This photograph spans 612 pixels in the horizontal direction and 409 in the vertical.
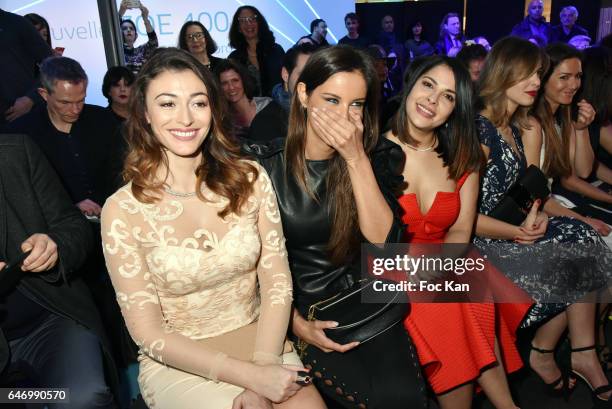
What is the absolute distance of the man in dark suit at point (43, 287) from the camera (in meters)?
1.69

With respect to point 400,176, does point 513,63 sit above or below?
above

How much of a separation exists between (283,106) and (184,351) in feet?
7.05

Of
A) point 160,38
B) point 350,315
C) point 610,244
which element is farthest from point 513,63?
point 160,38

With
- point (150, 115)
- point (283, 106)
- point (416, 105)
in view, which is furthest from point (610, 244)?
point (150, 115)

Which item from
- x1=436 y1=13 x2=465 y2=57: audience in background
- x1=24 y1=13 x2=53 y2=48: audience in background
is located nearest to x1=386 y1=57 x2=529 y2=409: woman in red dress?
x1=24 y1=13 x2=53 y2=48: audience in background

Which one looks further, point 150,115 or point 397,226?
point 397,226

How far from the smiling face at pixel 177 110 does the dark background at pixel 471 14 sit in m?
9.12

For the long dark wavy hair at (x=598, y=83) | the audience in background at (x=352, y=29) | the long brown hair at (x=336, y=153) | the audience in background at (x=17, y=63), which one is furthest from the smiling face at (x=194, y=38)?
the audience in background at (x=352, y=29)

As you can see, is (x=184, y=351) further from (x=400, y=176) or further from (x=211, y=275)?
(x=400, y=176)

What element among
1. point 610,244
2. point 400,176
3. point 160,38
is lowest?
point 610,244

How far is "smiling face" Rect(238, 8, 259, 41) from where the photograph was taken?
179 inches

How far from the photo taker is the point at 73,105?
2.83m

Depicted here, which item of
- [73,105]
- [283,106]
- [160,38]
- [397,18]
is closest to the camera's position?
[73,105]

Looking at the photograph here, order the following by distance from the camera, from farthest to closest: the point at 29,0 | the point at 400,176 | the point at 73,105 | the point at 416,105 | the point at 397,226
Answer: the point at 29,0 → the point at 73,105 → the point at 416,105 → the point at 400,176 → the point at 397,226
